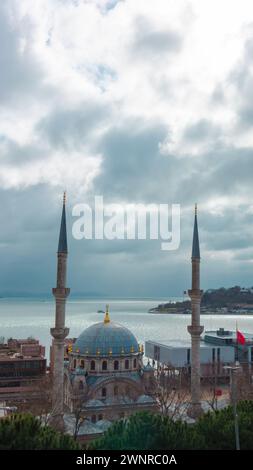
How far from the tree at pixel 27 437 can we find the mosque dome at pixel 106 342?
837 inches

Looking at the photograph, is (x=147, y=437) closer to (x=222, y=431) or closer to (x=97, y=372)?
(x=222, y=431)

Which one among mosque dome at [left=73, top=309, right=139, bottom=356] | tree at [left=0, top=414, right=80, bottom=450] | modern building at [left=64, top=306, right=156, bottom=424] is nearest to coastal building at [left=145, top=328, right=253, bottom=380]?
mosque dome at [left=73, top=309, right=139, bottom=356]

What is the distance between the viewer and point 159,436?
19.4m

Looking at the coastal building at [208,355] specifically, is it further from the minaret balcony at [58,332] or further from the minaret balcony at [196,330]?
the minaret balcony at [58,332]

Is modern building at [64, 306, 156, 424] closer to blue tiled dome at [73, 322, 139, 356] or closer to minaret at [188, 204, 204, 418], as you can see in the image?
blue tiled dome at [73, 322, 139, 356]

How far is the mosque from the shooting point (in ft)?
111

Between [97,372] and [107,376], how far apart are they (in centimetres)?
116

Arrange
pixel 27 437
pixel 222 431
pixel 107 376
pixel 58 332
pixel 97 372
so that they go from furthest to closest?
pixel 97 372 → pixel 107 376 → pixel 58 332 → pixel 222 431 → pixel 27 437

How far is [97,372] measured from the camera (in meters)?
38.9

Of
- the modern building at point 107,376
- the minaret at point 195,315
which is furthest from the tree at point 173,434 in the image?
the modern building at point 107,376

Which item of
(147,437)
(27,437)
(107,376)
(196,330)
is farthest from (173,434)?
(107,376)
